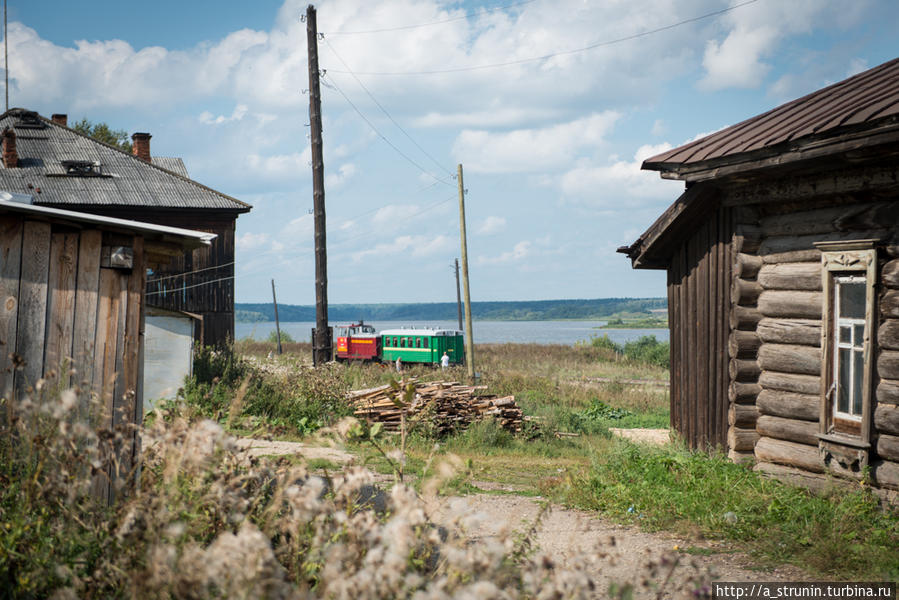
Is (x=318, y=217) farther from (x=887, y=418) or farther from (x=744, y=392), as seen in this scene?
(x=887, y=418)

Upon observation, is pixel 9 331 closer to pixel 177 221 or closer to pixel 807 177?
pixel 807 177

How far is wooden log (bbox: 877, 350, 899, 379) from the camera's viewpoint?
7.71 m

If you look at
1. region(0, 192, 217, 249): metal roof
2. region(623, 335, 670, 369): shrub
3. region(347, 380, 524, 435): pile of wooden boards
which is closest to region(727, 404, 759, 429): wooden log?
region(347, 380, 524, 435): pile of wooden boards

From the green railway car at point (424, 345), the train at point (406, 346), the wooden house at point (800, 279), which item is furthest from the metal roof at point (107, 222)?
the green railway car at point (424, 345)

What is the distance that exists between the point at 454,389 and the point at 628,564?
878 cm

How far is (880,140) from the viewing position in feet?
23.4

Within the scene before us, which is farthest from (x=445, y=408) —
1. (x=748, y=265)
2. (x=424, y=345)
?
(x=424, y=345)

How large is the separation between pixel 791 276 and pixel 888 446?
7.22ft

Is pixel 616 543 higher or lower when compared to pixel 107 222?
lower

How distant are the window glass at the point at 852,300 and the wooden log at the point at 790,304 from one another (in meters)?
0.23

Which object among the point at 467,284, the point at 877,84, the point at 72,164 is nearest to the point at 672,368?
the point at 877,84

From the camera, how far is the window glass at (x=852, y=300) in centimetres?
829

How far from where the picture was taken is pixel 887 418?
7.76 metres

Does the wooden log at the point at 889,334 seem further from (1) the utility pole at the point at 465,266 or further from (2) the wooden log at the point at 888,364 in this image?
(1) the utility pole at the point at 465,266
